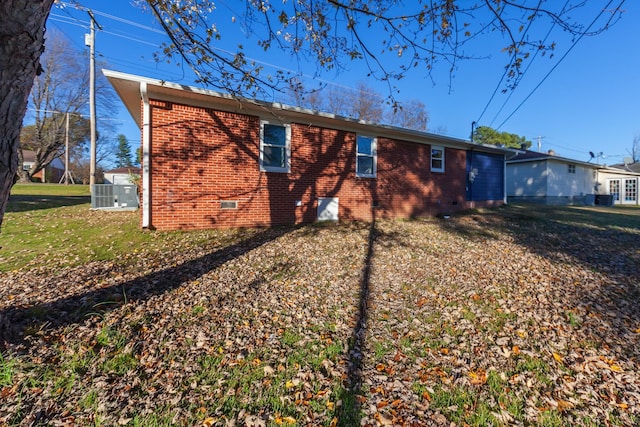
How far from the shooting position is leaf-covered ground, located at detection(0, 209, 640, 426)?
7.40 ft

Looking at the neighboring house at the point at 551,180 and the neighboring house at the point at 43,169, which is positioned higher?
the neighboring house at the point at 43,169

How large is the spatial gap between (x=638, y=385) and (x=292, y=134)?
8.25m

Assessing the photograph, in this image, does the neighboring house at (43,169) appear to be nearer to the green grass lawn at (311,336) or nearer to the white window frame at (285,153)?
the white window frame at (285,153)

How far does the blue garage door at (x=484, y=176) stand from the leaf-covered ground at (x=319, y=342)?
847 centimetres

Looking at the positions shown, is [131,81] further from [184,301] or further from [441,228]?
[441,228]

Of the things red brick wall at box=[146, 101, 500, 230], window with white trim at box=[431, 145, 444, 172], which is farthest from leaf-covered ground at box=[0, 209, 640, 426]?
window with white trim at box=[431, 145, 444, 172]

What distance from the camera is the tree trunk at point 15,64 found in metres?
1.84

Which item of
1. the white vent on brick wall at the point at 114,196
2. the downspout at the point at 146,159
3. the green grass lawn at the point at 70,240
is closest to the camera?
the green grass lawn at the point at 70,240

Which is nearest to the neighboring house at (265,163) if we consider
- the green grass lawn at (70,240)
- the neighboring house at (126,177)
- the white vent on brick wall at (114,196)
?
the green grass lawn at (70,240)

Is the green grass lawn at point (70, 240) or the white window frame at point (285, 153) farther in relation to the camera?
the white window frame at point (285, 153)

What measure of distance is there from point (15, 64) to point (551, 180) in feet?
84.1

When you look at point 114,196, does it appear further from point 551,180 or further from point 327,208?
point 551,180

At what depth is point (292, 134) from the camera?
350 inches

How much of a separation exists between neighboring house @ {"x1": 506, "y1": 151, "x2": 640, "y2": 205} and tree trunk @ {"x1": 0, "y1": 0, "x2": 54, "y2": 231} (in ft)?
73.8
